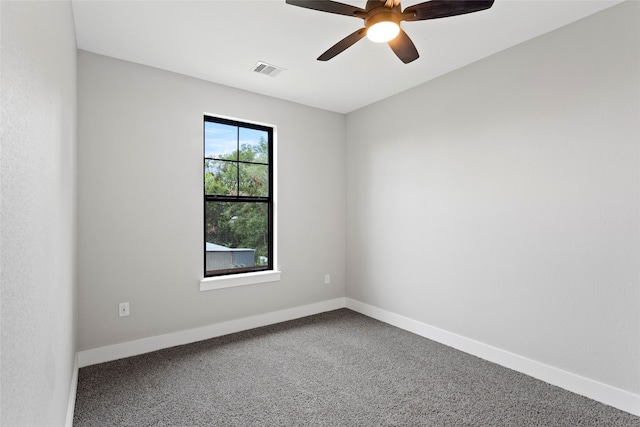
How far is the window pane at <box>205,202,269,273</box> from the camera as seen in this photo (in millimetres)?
3510

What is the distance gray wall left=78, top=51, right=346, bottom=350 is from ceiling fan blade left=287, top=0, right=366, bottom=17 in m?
1.92

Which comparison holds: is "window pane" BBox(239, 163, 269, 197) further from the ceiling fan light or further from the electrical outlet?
the ceiling fan light

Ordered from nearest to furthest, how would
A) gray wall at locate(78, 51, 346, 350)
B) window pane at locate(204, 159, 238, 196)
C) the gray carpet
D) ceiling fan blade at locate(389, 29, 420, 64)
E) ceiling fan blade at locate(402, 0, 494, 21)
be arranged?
ceiling fan blade at locate(402, 0, 494, 21) < ceiling fan blade at locate(389, 29, 420, 64) < the gray carpet < gray wall at locate(78, 51, 346, 350) < window pane at locate(204, 159, 238, 196)

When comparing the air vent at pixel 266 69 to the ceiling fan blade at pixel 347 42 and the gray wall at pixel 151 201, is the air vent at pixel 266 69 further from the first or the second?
the ceiling fan blade at pixel 347 42

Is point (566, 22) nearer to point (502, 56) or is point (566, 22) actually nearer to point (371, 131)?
point (502, 56)

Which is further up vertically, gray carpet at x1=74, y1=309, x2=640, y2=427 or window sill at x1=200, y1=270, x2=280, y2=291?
window sill at x1=200, y1=270, x2=280, y2=291

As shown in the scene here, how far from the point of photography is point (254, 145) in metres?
3.81

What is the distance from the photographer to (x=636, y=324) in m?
2.10

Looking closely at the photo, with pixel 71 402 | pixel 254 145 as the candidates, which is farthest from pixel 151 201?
pixel 71 402

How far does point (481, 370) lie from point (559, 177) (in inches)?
64.0

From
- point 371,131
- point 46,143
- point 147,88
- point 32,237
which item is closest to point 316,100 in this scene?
point 371,131

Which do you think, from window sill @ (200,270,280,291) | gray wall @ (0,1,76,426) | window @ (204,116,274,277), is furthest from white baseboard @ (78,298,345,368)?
gray wall @ (0,1,76,426)

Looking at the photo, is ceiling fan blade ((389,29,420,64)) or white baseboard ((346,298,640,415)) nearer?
ceiling fan blade ((389,29,420,64))

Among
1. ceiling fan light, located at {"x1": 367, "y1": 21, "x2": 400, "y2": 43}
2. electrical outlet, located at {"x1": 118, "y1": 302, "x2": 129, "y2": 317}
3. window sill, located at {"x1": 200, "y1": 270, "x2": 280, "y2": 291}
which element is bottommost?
electrical outlet, located at {"x1": 118, "y1": 302, "x2": 129, "y2": 317}
